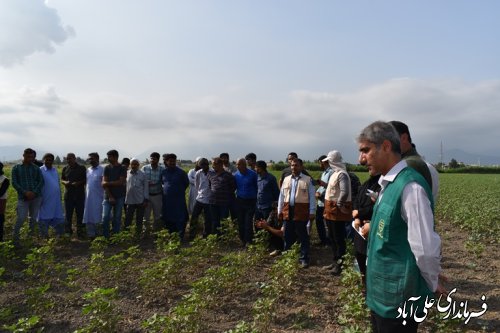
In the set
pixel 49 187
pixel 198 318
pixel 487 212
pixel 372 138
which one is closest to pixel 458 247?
pixel 487 212

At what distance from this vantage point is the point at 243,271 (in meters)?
6.04

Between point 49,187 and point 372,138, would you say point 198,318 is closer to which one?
point 372,138

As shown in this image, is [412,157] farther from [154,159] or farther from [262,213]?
[154,159]

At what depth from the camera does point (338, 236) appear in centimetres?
612

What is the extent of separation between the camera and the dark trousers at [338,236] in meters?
6.05

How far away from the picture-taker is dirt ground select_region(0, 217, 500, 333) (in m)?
4.34

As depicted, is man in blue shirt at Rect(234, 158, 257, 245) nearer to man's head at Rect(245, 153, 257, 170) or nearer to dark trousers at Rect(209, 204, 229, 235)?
dark trousers at Rect(209, 204, 229, 235)

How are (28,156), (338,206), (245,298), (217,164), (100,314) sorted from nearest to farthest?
(100,314)
(245,298)
(338,206)
(28,156)
(217,164)

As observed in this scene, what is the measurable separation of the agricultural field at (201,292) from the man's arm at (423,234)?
1474 mm

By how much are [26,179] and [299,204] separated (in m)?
5.53

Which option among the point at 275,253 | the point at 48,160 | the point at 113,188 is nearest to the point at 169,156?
the point at 113,188

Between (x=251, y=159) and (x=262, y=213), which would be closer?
(x=262, y=213)

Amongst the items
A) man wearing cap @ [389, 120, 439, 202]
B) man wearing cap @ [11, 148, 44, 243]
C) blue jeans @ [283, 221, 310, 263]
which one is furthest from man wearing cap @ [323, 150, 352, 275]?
man wearing cap @ [11, 148, 44, 243]

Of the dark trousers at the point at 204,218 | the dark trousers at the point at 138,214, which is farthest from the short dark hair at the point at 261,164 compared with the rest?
the dark trousers at the point at 138,214
